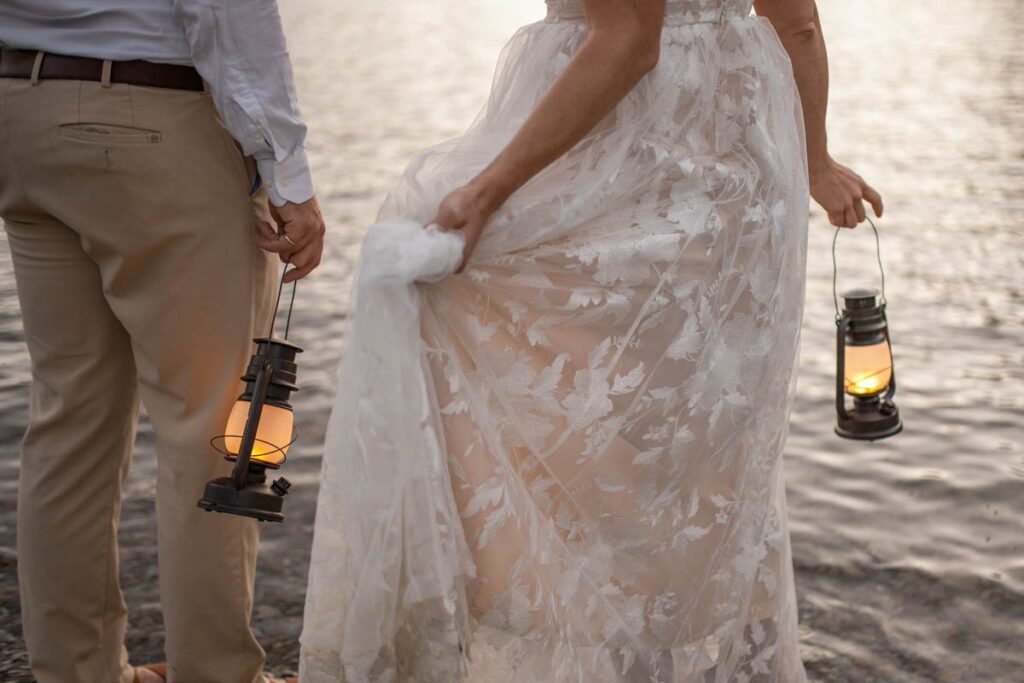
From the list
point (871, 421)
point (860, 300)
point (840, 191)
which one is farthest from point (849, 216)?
point (871, 421)

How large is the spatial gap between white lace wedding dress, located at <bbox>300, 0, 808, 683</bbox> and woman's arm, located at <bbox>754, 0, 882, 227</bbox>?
19 cm

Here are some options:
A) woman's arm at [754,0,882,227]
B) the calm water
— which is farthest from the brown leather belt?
the calm water

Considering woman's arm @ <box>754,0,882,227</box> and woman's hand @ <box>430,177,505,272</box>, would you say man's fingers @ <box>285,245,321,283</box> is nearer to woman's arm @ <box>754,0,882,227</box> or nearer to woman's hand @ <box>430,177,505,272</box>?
woman's hand @ <box>430,177,505,272</box>

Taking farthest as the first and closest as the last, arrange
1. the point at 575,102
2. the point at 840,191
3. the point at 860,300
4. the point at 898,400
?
1. the point at 898,400
2. the point at 860,300
3. the point at 840,191
4. the point at 575,102

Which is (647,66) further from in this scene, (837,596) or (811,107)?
(837,596)

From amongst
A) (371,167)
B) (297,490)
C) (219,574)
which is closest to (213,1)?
(219,574)

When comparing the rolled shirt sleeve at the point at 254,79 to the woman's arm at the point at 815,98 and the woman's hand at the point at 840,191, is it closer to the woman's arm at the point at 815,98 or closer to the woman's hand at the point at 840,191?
the woman's arm at the point at 815,98

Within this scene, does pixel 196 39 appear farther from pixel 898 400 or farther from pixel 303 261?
pixel 898 400

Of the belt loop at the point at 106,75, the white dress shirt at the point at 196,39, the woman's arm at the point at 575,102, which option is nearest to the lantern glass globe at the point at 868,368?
the woman's arm at the point at 575,102

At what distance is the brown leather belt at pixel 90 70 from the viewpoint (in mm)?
2115

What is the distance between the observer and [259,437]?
2213 millimetres

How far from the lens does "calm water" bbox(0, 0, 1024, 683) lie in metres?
3.06

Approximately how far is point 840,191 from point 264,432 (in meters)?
1.16

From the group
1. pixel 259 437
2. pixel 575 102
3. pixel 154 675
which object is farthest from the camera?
pixel 154 675
